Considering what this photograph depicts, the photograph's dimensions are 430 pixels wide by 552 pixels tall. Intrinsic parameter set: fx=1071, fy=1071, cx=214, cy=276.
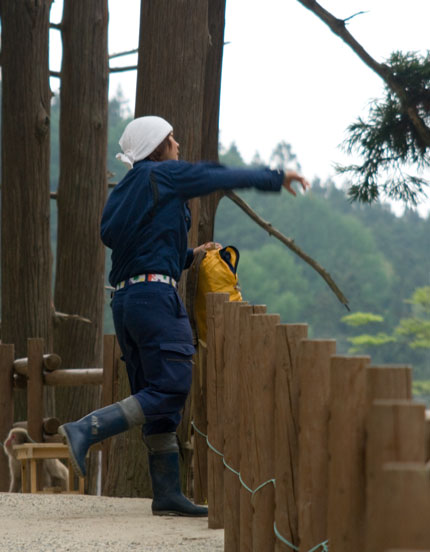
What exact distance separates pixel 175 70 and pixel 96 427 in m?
2.65

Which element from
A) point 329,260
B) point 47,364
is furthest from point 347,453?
point 329,260

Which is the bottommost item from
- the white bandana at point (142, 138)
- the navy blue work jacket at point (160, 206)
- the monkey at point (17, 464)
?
the monkey at point (17, 464)

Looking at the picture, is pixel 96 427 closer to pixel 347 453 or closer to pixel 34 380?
pixel 347 453

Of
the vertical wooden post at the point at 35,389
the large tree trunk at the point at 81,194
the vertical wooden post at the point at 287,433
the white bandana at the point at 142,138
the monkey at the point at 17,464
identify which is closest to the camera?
the vertical wooden post at the point at 287,433

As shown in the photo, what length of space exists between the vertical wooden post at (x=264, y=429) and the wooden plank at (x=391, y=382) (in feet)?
3.83

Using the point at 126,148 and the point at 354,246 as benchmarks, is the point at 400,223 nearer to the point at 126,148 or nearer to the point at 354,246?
the point at 354,246

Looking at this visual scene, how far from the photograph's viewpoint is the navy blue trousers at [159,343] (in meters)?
4.66

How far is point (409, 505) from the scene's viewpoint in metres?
1.95

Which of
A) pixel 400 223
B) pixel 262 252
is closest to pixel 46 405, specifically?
pixel 262 252

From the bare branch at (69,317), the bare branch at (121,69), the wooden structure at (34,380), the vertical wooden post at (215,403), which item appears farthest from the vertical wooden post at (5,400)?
the bare branch at (121,69)

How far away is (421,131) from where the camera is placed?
849 cm

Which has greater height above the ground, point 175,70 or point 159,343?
point 175,70

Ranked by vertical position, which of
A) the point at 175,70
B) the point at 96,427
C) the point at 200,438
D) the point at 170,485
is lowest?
the point at 170,485

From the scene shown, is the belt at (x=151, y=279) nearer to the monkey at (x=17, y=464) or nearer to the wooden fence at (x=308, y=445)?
the wooden fence at (x=308, y=445)
